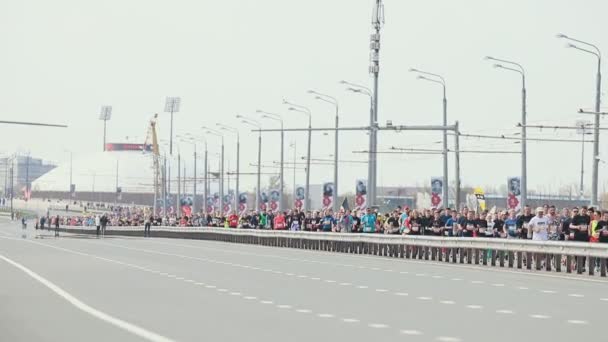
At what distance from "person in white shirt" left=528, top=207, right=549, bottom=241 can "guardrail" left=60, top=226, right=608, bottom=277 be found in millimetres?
367

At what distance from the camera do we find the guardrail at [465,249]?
33.0 meters

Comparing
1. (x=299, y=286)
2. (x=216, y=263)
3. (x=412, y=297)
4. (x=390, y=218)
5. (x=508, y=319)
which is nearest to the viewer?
(x=508, y=319)

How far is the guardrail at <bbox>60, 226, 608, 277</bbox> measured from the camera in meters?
33.0

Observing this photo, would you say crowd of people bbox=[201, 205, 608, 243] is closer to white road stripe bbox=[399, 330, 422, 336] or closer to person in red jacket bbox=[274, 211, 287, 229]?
person in red jacket bbox=[274, 211, 287, 229]

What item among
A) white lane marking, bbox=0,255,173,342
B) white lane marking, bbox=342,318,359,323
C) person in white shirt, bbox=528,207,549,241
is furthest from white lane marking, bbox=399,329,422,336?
person in white shirt, bbox=528,207,549,241

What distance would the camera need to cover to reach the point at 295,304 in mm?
21594

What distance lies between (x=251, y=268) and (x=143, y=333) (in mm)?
18624

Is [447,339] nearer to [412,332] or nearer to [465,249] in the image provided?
[412,332]

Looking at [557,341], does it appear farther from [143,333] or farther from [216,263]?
[216,263]

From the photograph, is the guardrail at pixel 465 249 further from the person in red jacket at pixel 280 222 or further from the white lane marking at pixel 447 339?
the white lane marking at pixel 447 339

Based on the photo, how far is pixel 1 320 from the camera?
62.6ft

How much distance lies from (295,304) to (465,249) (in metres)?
18.8

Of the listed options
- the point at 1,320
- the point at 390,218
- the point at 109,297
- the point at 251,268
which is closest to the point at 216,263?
the point at 251,268

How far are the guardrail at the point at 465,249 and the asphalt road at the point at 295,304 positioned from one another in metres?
1.21
